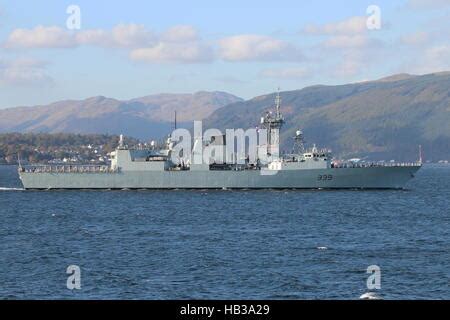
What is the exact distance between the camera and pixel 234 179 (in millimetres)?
83438

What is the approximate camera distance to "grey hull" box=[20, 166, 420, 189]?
81875 mm

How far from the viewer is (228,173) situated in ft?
274

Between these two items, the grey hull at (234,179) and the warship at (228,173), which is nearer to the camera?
the warship at (228,173)

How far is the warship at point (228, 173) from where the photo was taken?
268 feet

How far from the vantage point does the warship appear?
268 feet

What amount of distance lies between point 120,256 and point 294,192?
45.8 meters

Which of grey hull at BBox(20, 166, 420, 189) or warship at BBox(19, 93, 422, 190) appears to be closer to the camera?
warship at BBox(19, 93, 422, 190)

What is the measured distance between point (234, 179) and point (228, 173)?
942 mm

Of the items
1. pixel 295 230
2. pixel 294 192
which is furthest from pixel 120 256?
pixel 294 192

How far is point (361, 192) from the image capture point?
3179 inches

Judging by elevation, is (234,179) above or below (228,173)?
below
